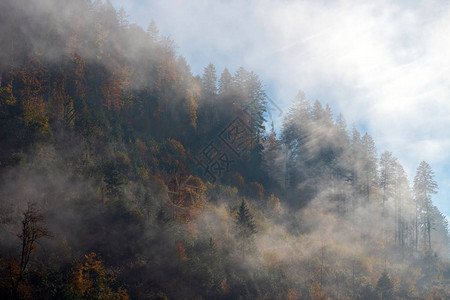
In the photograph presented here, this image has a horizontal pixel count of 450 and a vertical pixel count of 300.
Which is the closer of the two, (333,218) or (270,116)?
(333,218)

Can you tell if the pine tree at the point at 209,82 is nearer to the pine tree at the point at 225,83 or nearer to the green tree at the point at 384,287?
the pine tree at the point at 225,83

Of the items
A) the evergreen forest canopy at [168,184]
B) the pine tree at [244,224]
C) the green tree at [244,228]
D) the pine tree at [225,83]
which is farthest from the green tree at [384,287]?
the pine tree at [225,83]

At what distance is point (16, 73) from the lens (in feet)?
91.1

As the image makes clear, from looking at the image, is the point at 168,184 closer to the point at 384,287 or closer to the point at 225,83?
the point at 225,83

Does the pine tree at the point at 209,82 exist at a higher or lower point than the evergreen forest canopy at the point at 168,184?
higher

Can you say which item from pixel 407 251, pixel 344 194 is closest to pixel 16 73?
pixel 344 194

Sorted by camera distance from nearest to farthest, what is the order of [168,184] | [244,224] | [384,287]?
[244,224] → [384,287] → [168,184]

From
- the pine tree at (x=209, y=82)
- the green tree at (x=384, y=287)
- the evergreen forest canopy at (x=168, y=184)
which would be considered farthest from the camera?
the pine tree at (x=209, y=82)

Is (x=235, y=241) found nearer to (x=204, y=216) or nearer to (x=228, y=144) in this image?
(x=204, y=216)

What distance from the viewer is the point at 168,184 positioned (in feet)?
103

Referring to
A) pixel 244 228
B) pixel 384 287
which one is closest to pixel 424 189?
pixel 384 287

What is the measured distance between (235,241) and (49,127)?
22.9 metres

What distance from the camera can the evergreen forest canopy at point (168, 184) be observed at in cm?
2011

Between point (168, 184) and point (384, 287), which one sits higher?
point (168, 184)
